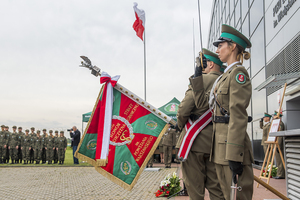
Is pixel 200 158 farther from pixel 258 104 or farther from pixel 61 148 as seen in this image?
pixel 61 148

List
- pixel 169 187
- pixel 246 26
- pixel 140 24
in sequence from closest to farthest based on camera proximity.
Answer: pixel 169 187, pixel 140 24, pixel 246 26

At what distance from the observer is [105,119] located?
176 inches

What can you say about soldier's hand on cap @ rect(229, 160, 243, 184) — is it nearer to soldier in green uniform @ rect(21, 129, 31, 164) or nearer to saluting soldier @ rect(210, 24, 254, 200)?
saluting soldier @ rect(210, 24, 254, 200)

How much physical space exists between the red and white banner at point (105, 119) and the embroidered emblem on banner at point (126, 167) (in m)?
0.28

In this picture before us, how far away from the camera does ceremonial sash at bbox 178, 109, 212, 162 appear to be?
330cm

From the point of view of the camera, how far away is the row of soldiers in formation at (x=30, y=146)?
17156 mm

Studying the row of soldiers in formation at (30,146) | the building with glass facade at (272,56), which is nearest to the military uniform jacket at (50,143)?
the row of soldiers in formation at (30,146)

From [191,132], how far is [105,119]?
62.8 inches

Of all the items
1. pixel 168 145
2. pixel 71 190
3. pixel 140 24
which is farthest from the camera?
pixel 168 145

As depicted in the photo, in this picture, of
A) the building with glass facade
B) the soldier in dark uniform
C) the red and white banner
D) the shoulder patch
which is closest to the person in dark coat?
the soldier in dark uniform

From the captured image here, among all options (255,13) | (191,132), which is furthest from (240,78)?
(255,13)

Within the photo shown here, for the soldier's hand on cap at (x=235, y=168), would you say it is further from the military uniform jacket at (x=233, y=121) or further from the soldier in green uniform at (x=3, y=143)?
the soldier in green uniform at (x=3, y=143)

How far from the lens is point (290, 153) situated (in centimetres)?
382

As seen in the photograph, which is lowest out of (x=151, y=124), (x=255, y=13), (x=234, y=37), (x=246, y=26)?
(x=151, y=124)
